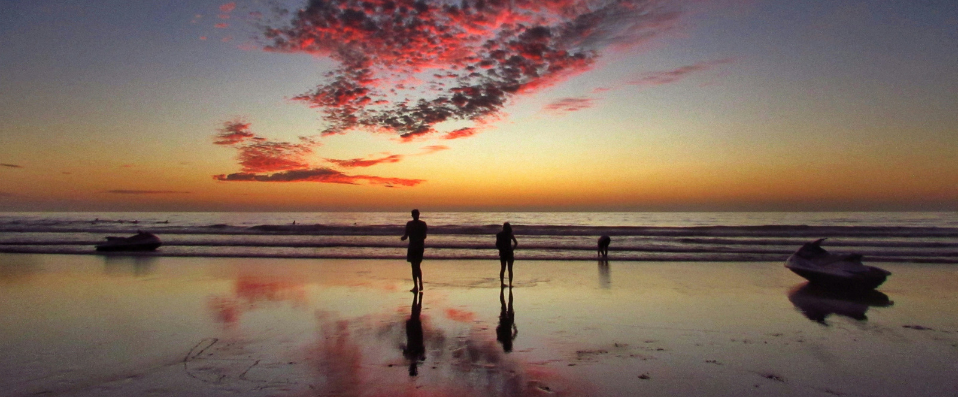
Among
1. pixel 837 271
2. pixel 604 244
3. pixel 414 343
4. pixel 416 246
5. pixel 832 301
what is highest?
pixel 416 246

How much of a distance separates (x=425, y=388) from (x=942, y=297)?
12395mm

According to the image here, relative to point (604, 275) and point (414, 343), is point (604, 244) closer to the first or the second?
point (604, 275)

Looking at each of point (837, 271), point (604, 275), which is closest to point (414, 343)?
point (604, 275)

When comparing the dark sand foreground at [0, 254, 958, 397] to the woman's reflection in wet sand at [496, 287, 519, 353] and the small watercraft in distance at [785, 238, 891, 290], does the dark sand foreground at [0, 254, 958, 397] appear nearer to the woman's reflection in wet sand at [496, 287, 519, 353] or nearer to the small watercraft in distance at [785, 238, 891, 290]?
the woman's reflection in wet sand at [496, 287, 519, 353]

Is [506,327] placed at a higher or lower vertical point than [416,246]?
lower

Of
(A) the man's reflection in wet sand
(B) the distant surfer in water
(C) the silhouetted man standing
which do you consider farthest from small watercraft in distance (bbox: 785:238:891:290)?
(C) the silhouetted man standing

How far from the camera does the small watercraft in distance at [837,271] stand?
10.9m

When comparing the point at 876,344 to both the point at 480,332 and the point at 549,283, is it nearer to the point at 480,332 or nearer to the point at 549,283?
the point at 480,332

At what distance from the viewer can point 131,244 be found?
71.2 feet

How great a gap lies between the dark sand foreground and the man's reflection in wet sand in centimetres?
16

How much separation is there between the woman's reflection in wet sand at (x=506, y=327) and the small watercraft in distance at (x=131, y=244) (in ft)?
66.8

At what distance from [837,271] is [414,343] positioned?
1053 centimetres

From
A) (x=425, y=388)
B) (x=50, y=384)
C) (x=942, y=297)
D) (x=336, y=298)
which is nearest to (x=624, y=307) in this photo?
(x=425, y=388)

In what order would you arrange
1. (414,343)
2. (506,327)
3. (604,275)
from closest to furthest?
(414,343)
(506,327)
(604,275)
